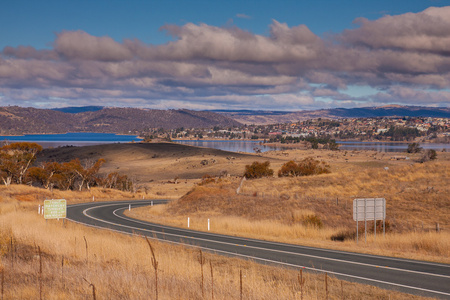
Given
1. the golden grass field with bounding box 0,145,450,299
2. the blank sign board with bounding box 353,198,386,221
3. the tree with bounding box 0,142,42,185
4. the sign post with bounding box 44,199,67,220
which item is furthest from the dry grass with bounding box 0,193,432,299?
the tree with bounding box 0,142,42,185

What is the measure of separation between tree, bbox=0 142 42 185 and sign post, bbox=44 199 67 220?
39.8 m

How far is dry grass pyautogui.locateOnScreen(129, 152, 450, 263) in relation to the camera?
22.9 meters

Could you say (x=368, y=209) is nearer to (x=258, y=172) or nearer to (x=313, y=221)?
(x=313, y=221)

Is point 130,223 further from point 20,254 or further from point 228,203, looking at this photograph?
point 20,254

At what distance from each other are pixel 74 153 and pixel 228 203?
386 ft

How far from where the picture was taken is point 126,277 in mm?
9891

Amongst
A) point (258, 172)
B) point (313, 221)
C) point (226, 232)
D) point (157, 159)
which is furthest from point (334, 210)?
point (157, 159)

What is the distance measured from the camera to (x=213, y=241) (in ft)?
77.5

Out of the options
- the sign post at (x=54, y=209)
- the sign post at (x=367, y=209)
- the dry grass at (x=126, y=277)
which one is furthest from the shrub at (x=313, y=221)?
the sign post at (x=54, y=209)

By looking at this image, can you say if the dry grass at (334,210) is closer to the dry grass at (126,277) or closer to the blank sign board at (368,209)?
the blank sign board at (368,209)

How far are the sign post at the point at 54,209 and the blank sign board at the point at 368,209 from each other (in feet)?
54.1

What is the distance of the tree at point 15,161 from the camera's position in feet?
201

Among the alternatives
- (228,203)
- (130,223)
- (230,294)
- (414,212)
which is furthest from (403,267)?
(228,203)

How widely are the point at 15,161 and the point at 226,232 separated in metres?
47.6
